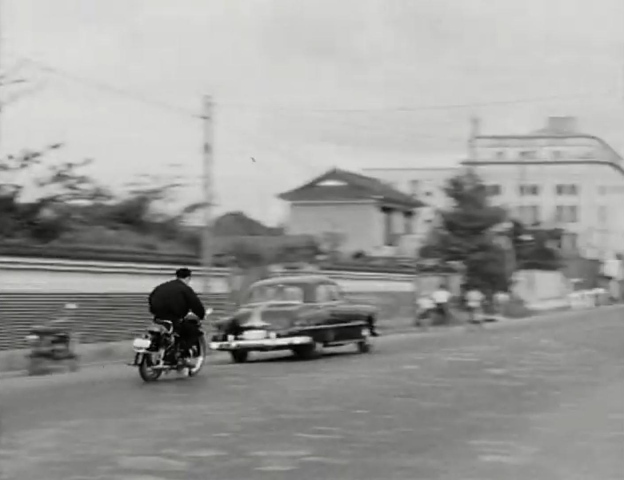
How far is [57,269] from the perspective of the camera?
86.4 feet

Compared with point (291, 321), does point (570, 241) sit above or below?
above

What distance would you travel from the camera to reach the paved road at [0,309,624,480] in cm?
1074

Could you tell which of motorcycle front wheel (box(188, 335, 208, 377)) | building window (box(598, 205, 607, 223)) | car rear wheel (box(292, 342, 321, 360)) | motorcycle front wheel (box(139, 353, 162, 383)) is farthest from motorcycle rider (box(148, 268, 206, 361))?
building window (box(598, 205, 607, 223))

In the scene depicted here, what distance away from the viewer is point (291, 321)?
2486 cm

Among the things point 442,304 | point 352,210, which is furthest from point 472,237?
point 352,210

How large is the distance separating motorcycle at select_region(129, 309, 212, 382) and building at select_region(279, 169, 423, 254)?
48.3 m

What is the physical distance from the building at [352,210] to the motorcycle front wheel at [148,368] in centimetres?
4900

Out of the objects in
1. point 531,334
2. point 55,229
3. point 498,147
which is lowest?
point 531,334

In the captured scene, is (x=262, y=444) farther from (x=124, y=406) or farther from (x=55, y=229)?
(x=55, y=229)

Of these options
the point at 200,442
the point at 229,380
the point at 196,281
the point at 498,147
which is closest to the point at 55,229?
the point at 196,281

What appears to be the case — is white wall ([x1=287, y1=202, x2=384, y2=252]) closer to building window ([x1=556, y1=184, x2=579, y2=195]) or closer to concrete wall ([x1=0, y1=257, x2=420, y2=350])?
concrete wall ([x1=0, y1=257, x2=420, y2=350])

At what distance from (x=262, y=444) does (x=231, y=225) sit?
54351mm

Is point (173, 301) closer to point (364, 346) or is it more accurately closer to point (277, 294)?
point (277, 294)

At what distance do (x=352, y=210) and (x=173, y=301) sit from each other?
51.8 metres
